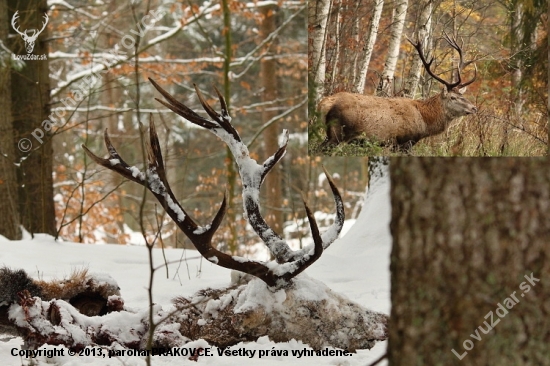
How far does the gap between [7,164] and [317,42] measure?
4.91 m

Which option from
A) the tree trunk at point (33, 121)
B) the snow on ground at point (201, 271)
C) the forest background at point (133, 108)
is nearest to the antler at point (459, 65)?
the forest background at point (133, 108)

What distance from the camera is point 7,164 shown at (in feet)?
26.1

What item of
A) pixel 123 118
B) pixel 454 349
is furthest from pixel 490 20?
pixel 123 118

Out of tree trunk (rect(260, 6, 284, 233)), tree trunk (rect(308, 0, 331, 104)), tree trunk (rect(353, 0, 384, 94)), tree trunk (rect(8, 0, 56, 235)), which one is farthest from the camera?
tree trunk (rect(260, 6, 284, 233))

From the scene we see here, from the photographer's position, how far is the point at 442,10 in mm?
3871

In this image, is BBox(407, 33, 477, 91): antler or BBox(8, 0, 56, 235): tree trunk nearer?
BBox(407, 33, 477, 91): antler

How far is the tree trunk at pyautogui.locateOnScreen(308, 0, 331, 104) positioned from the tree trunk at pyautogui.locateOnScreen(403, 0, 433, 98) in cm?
50

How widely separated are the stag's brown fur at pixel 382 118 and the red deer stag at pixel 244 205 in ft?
1.28

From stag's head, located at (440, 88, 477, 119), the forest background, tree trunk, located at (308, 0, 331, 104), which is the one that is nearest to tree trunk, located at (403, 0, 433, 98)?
stag's head, located at (440, 88, 477, 119)

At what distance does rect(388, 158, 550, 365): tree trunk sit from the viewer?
2.32m

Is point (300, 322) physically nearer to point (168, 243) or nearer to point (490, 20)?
point (490, 20)

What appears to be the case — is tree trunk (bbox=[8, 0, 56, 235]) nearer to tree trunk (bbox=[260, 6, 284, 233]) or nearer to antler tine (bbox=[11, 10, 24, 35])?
antler tine (bbox=[11, 10, 24, 35])

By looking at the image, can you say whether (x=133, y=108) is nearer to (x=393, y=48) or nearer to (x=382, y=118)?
(x=382, y=118)

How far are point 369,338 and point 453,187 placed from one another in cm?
183
